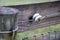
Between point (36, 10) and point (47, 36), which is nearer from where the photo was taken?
point (47, 36)

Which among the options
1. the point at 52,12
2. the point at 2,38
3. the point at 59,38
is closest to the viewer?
the point at 2,38

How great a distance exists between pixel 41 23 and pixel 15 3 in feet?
2.61

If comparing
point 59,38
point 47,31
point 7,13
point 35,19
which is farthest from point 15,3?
point 7,13

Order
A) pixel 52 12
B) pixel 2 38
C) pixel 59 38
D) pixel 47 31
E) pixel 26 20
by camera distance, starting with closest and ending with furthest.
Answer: pixel 2 38
pixel 59 38
pixel 47 31
pixel 26 20
pixel 52 12

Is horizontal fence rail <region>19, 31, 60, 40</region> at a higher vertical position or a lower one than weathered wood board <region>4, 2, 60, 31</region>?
lower

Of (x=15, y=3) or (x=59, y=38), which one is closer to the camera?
(x=59, y=38)

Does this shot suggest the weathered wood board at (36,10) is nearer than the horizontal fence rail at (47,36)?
No

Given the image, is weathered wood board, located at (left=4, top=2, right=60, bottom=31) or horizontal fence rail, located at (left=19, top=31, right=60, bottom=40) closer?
horizontal fence rail, located at (left=19, top=31, right=60, bottom=40)

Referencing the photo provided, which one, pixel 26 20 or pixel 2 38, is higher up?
pixel 2 38

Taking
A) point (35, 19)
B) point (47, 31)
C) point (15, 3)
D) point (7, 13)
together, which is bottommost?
point (47, 31)

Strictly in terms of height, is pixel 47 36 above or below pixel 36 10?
below

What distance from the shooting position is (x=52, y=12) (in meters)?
4.14

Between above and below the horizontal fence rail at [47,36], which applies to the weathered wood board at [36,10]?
above

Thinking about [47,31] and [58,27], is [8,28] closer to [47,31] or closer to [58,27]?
[47,31]
